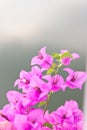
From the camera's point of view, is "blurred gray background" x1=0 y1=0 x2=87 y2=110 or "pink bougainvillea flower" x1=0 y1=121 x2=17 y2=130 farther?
"blurred gray background" x1=0 y1=0 x2=87 y2=110

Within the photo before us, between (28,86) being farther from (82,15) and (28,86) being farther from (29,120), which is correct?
(82,15)

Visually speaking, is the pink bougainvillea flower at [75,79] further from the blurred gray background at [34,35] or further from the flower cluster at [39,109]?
the blurred gray background at [34,35]

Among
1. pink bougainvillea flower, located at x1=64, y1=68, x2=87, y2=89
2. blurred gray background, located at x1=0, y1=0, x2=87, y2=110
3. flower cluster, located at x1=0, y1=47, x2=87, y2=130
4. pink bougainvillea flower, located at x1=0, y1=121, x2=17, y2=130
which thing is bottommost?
pink bougainvillea flower, located at x1=0, y1=121, x2=17, y2=130

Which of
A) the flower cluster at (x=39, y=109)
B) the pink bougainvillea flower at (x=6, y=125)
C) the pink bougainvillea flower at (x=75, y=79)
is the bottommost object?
the pink bougainvillea flower at (x=6, y=125)

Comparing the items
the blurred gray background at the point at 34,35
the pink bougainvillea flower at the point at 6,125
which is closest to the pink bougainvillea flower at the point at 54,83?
the pink bougainvillea flower at the point at 6,125

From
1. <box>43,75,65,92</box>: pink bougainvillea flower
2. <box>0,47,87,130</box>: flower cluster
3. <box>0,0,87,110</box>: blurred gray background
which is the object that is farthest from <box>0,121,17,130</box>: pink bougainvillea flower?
<box>0,0,87,110</box>: blurred gray background

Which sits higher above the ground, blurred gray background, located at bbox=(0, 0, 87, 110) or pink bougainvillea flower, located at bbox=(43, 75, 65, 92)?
blurred gray background, located at bbox=(0, 0, 87, 110)

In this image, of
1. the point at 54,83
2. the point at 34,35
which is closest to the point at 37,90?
the point at 54,83

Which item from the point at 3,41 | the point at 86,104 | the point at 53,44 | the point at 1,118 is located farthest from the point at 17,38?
the point at 86,104

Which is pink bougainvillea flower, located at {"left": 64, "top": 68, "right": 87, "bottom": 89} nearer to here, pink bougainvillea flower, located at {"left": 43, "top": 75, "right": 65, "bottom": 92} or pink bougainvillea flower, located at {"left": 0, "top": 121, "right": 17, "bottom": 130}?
pink bougainvillea flower, located at {"left": 43, "top": 75, "right": 65, "bottom": 92}
